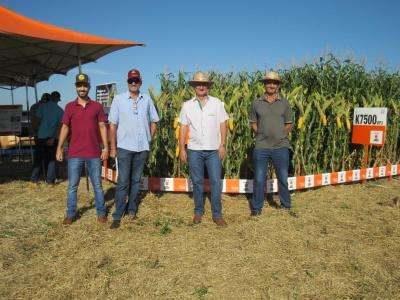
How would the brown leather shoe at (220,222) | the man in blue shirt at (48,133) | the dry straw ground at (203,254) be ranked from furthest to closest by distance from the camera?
the man in blue shirt at (48,133), the brown leather shoe at (220,222), the dry straw ground at (203,254)

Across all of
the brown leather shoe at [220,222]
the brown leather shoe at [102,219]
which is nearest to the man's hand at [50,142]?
the brown leather shoe at [102,219]

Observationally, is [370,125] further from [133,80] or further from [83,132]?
[83,132]

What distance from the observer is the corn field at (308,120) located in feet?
22.2

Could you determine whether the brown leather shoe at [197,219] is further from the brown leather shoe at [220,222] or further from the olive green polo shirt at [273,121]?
the olive green polo shirt at [273,121]

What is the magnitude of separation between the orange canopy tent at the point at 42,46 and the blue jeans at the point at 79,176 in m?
2.88

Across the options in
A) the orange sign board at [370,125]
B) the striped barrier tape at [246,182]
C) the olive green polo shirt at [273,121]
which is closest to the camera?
the olive green polo shirt at [273,121]

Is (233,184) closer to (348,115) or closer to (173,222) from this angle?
(173,222)

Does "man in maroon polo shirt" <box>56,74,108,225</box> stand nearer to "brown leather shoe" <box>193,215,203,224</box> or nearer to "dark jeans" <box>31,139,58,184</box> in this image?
"brown leather shoe" <box>193,215,203,224</box>

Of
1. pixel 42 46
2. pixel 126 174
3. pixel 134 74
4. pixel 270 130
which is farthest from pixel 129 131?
pixel 42 46

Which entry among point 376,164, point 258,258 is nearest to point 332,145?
point 376,164

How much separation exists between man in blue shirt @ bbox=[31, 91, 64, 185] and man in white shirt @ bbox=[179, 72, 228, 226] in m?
3.91

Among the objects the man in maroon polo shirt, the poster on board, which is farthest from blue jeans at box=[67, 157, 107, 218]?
the poster on board

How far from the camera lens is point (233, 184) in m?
6.65

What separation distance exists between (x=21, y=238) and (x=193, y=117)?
2677mm
